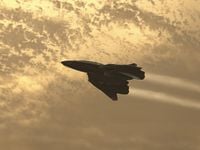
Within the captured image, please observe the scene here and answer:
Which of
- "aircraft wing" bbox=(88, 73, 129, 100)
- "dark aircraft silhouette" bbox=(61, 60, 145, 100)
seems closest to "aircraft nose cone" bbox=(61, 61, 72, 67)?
"dark aircraft silhouette" bbox=(61, 60, 145, 100)

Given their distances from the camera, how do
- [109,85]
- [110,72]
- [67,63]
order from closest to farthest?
[110,72] < [67,63] < [109,85]

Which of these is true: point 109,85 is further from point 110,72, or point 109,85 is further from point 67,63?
point 67,63

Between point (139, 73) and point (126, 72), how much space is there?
12.5 feet

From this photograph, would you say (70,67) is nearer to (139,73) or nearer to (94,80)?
(94,80)

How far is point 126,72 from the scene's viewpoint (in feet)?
381

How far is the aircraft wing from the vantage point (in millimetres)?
120688

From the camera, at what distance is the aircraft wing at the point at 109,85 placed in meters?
121

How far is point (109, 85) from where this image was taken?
124875 mm

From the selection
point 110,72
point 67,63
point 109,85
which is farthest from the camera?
point 109,85

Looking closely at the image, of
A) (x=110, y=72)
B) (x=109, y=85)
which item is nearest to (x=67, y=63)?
(x=110, y=72)

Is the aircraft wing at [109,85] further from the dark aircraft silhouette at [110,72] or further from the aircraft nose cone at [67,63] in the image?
the aircraft nose cone at [67,63]

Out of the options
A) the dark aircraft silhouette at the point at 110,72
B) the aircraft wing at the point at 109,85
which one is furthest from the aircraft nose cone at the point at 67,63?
the aircraft wing at the point at 109,85

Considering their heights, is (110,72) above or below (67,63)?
below

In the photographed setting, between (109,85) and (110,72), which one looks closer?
(110,72)
